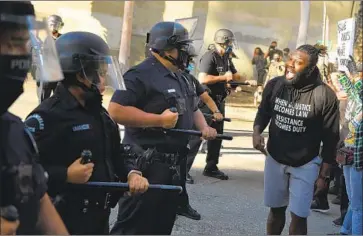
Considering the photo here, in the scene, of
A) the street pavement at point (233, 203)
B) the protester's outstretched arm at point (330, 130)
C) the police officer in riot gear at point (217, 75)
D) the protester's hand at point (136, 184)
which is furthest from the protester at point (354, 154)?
the police officer in riot gear at point (217, 75)

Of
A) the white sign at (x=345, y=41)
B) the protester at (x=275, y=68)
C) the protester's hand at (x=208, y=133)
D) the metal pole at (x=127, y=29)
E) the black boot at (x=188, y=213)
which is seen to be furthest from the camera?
the metal pole at (x=127, y=29)

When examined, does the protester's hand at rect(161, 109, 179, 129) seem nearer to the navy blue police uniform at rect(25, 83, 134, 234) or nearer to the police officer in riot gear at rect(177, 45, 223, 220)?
the police officer in riot gear at rect(177, 45, 223, 220)

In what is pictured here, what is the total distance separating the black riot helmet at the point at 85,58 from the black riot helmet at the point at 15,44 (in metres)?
0.75

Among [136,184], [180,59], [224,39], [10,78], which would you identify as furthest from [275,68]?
[10,78]

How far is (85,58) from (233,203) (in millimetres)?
4103

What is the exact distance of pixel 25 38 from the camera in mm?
2053

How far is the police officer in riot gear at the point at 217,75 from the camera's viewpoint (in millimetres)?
7453

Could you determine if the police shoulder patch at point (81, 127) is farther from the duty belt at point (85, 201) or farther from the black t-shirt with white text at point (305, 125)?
the black t-shirt with white text at point (305, 125)

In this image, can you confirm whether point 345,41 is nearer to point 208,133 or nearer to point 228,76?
point 228,76

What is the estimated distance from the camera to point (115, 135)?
9.81 ft

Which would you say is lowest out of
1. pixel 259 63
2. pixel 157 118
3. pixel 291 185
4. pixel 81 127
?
pixel 259 63

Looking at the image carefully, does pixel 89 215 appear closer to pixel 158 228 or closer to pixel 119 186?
pixel 119 186

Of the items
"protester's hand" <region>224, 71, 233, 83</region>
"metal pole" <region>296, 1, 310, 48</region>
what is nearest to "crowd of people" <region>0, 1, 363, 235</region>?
"protester's hand" <region>224, 71, 233, 83</region>

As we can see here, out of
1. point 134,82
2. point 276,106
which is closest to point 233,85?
point 276,106
